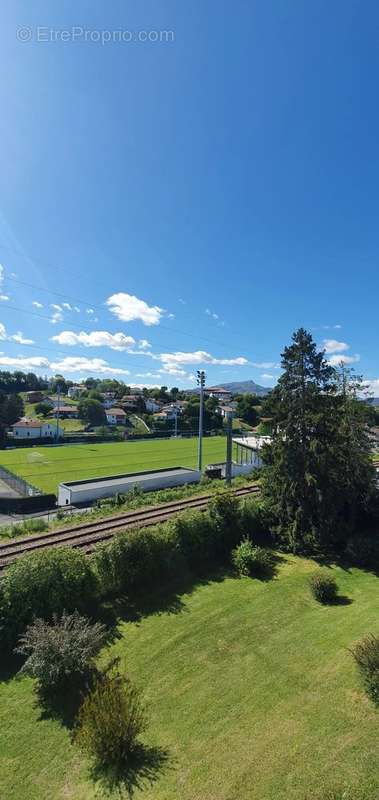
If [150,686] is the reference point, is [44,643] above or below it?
above

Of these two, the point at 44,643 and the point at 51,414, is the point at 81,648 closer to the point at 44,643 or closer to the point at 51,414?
the point at 44,643

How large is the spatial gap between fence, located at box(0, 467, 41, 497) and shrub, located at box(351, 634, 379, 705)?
2998 cm

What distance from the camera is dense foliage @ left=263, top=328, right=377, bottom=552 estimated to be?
768 inches

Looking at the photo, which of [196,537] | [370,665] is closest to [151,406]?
[196,537]

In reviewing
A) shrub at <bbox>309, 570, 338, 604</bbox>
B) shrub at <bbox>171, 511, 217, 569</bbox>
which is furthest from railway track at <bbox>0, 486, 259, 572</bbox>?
shrub at <bbox>309, 570, 338, 604</bbox>

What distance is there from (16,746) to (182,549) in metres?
9.45

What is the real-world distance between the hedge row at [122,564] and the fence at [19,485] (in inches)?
842

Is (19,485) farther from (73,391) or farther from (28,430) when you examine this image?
(73,391)

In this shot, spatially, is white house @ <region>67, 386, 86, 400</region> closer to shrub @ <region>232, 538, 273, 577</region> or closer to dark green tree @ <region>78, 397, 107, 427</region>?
dark green tree @ <region>78, 397, 107, 427</region>

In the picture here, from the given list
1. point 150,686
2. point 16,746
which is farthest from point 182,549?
point 16,746

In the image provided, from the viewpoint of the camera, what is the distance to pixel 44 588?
11.3 m

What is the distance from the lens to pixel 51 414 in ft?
386

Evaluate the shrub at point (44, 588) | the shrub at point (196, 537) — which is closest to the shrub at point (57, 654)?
the shrub at point (44, 588)

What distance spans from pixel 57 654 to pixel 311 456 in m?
15.0
